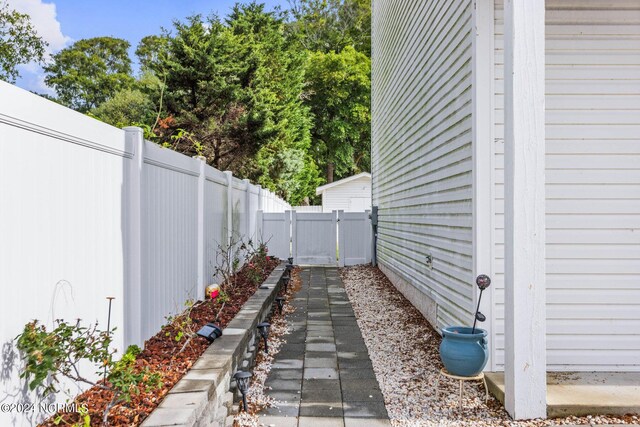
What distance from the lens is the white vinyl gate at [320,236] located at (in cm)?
1232

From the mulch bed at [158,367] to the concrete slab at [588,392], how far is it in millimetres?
2080

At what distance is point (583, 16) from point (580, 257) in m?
1.84

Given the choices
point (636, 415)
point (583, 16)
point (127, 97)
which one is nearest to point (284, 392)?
point (636, 415)

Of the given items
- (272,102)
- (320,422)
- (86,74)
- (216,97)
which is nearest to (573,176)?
(320,422)

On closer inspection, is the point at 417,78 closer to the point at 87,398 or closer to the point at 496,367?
the point at 496,367

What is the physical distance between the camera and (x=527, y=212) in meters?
3.11

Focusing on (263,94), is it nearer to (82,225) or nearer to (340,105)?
(340,105)

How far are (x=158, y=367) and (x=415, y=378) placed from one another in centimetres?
201

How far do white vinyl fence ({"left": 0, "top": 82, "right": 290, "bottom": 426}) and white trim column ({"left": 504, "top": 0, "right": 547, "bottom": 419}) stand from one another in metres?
2.37

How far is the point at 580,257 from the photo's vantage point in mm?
3945

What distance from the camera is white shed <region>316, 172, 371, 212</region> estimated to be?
2652 centimetres

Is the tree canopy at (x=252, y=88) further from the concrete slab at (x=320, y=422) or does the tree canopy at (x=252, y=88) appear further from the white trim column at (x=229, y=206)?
the concrete slab at (x=320, y=422)

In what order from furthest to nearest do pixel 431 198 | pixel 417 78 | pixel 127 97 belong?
pixel 127 97
pixel 417 78
pixel 431 198

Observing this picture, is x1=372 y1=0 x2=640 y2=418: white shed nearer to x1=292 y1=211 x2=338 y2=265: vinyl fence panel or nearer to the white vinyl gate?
the white vinyl gate
